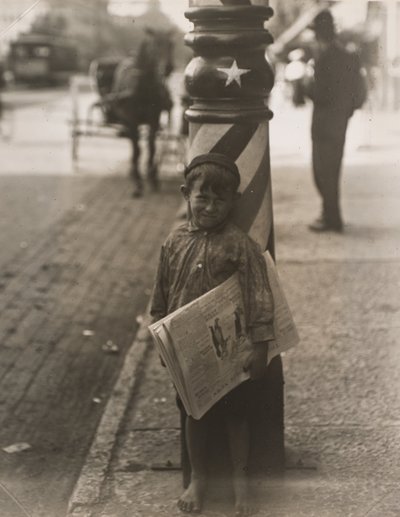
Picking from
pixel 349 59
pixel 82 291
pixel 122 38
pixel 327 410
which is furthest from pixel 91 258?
pixel 122 38

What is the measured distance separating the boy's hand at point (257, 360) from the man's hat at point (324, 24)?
5.09m

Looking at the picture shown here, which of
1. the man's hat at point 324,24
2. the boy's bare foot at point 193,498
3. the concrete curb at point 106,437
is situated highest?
the man's hat at point 324,24

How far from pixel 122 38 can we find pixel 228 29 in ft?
54.1

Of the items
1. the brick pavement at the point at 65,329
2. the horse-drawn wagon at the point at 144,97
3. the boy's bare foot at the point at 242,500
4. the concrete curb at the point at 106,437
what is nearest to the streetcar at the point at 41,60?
the horse-drawn wagon at the point at 144,97

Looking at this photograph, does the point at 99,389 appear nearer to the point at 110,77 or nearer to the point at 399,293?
the point at 399,293

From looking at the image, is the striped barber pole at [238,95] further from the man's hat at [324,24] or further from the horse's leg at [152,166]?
the horse's leg at [152,166]

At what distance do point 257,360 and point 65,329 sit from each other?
3.67 meters

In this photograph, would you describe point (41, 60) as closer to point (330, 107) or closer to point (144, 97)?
point (144, 97)

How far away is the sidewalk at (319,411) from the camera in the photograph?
469 cm

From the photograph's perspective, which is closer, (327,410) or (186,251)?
(186,251)

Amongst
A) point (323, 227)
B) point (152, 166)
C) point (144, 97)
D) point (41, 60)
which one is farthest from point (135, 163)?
point (41, 60)

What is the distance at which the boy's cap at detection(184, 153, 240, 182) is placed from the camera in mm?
4371

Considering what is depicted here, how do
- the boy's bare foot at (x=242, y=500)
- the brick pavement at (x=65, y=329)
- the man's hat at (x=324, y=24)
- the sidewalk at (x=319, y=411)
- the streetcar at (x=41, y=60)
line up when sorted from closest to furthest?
1. the boy's bare foot at (x=242, y=500)
2. the sidewalk at (x=319, y=411)
3. the brick pavement at (x=65, y=329)
4. the man's hat at (x=324, y=24)
5. the streetcar at (x=41, y=60)

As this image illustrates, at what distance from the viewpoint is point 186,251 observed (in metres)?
4.40
